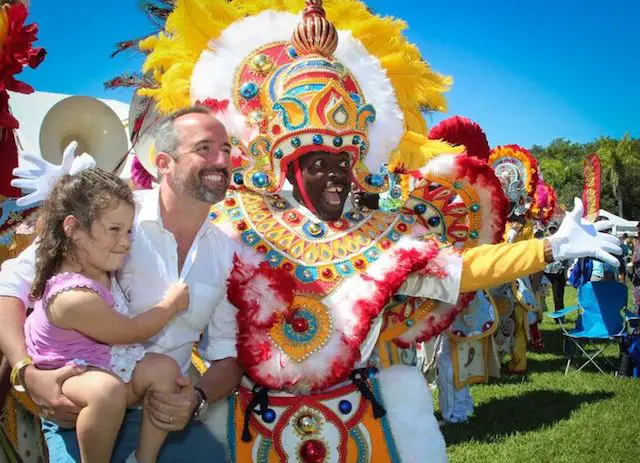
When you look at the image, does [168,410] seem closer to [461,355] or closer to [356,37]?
[356,37]

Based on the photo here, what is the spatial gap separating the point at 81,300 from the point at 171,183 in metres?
0.69

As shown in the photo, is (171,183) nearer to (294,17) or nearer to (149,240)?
(149,240)

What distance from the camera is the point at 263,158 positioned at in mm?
2652

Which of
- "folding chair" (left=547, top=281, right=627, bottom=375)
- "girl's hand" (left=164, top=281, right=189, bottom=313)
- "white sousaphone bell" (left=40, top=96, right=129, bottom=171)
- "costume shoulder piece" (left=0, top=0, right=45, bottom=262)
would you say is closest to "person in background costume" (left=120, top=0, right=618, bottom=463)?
"girl's hand" (left=164, top=281, right=189, bottom=313)

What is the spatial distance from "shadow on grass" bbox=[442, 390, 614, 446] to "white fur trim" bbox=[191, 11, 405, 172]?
301 cm

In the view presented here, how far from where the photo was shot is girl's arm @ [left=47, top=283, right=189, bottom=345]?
1.79 metres

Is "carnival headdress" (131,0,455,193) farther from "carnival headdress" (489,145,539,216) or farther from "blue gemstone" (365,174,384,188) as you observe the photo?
"carnival headdress" (489,145,539,216)

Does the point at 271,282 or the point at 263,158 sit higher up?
the point at 263,158

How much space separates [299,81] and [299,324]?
999 millimetres

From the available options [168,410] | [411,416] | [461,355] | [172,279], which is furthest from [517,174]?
[168,410]

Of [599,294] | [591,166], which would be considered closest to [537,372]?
[599,294]

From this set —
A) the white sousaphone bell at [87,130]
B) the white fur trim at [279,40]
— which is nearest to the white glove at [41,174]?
the white fur trim at [279,40]

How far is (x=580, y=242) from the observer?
7.42ft

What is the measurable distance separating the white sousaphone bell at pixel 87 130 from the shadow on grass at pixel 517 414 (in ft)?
12.0
